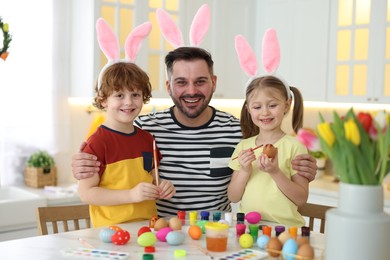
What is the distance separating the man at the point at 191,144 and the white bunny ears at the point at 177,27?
2.3 inches

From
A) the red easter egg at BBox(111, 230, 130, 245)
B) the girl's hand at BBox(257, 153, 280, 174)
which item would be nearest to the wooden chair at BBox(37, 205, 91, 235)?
the red easter egg at BBox(111, 230, 130, 245)

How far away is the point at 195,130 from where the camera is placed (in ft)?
8.00

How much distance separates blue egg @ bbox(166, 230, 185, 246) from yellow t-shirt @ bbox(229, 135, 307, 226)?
0.52m

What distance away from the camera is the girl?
82.0 inches

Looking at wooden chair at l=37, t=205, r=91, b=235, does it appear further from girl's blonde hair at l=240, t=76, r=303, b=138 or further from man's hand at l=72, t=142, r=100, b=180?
girl's blonde hair at l=240, t=76, r=303, b=138

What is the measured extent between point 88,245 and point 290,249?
0.59 m

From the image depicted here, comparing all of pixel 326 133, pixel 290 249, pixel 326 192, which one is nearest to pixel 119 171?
pixel 290 249

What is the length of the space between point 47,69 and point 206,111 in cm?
158

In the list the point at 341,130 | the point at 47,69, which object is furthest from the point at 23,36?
the point at 341,130

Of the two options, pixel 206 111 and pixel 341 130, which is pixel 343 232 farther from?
pixel 206 111

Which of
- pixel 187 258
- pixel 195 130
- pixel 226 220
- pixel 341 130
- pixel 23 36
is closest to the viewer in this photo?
pixel 341 130

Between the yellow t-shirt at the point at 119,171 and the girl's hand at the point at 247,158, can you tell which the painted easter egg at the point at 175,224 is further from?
the girl's hand at the point at 247,158

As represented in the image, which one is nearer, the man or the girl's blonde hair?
the girl's blonde hair

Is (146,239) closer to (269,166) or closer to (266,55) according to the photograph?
(269,166)
